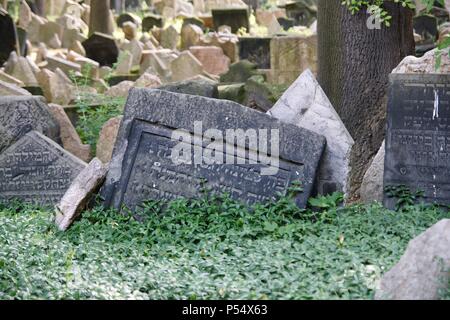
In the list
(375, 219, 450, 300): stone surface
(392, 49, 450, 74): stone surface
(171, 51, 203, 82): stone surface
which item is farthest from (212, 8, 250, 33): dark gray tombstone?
(375, 219, 450, 300): stone surface

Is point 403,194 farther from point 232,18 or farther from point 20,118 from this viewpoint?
point 232,18

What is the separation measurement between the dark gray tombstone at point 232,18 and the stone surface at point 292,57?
874 cm

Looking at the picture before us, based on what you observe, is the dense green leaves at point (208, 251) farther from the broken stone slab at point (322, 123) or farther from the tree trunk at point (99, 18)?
the tree trunk at point (99, 18)

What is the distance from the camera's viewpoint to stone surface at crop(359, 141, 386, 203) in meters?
7.88

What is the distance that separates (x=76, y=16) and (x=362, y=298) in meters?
22.8

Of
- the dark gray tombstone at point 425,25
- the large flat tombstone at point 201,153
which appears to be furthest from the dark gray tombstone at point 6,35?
the large flat tombstone at point 201,153

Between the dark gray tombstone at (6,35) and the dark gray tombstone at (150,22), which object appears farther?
the dark gray tombstone at (150,22)

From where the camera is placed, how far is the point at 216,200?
24.3 feet

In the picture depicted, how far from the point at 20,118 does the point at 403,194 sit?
3.61 m

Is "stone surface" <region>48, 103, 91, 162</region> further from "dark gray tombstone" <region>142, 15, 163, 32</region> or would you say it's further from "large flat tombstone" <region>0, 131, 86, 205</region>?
"dark gray tombstone" <region>142, 15, 163, 32</region>

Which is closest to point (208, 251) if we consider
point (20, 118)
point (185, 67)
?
point (20, 118)

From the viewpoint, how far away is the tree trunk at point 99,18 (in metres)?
23.8

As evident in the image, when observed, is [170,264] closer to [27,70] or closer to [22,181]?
[22,181]
